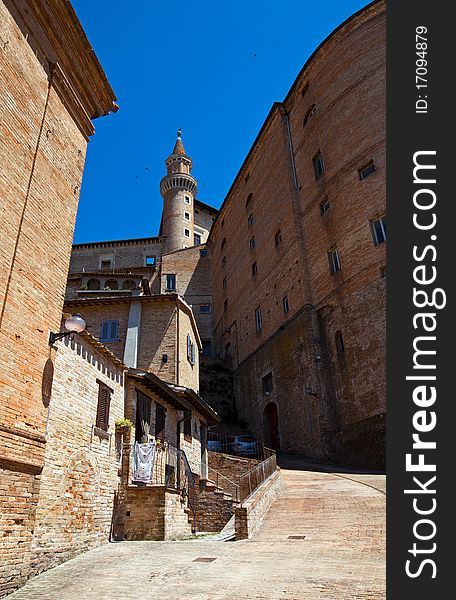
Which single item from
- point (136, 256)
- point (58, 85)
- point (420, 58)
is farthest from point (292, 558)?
point (136, 256)

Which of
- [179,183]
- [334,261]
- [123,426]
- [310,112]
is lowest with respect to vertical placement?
[123,426]

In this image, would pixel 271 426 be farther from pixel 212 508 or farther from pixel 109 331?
pixel 212 508

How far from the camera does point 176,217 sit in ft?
185

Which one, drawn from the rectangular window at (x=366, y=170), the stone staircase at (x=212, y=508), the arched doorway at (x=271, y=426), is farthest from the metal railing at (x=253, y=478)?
the rectangular window at (x=366, y=170)

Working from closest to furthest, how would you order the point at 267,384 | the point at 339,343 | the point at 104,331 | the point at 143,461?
the point at 143,461, the point at 104,331, the point at 339,343, the point at 267,384

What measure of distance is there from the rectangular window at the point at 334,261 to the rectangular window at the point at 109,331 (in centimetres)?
1261

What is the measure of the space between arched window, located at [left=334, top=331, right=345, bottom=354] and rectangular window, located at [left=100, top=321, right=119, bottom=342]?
11691 millimetres

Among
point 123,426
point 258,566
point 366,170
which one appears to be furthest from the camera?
point 366,170

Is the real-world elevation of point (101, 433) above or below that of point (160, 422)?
below

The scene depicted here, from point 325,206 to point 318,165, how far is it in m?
3.44

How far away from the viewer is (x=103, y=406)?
11.5 m

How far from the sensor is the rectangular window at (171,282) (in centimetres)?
4628

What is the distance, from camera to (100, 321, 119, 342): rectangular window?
2068 centimetres

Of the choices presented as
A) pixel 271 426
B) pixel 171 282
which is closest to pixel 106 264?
pixel 171 282
